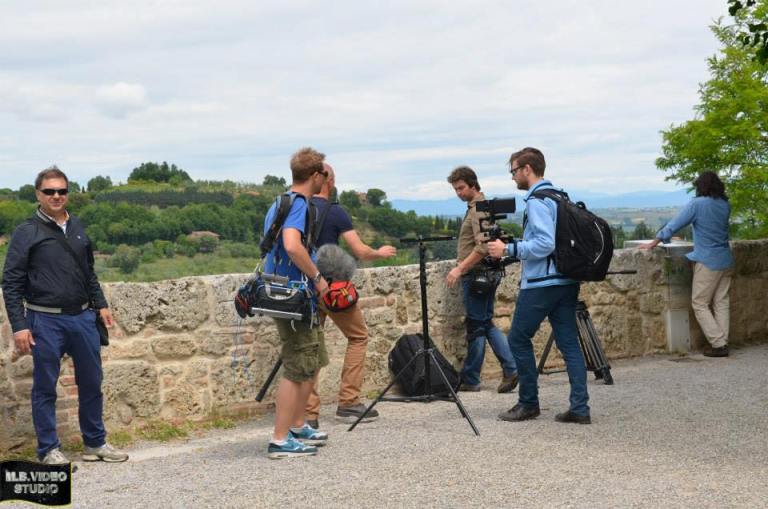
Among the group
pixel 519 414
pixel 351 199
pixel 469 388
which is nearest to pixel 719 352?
pixel 469 388

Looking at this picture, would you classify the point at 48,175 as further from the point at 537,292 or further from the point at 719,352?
the point at 719,352

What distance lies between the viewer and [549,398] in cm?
788

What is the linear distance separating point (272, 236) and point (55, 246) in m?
1.27

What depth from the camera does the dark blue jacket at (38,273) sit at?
18.9ft

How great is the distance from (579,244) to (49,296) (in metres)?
3.25

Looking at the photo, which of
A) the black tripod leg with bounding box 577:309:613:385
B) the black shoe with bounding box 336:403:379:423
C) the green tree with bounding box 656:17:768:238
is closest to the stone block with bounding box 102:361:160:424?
the black shoe with bounding box 336:403:379:423

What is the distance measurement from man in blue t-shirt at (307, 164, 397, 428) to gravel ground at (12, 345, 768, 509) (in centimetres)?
21

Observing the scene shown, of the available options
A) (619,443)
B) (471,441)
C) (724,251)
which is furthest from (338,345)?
(724,251)

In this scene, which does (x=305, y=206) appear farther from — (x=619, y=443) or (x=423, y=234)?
(x=619, y=443)

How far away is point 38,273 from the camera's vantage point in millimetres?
5848

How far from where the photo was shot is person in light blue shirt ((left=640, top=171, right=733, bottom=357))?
982cm

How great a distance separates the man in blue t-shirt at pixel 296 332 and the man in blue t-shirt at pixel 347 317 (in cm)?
58

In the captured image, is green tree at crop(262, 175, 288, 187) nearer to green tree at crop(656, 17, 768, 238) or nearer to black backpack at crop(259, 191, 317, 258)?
green tree at crop(656, 17, 768, 238)

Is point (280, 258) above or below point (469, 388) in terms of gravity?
above
